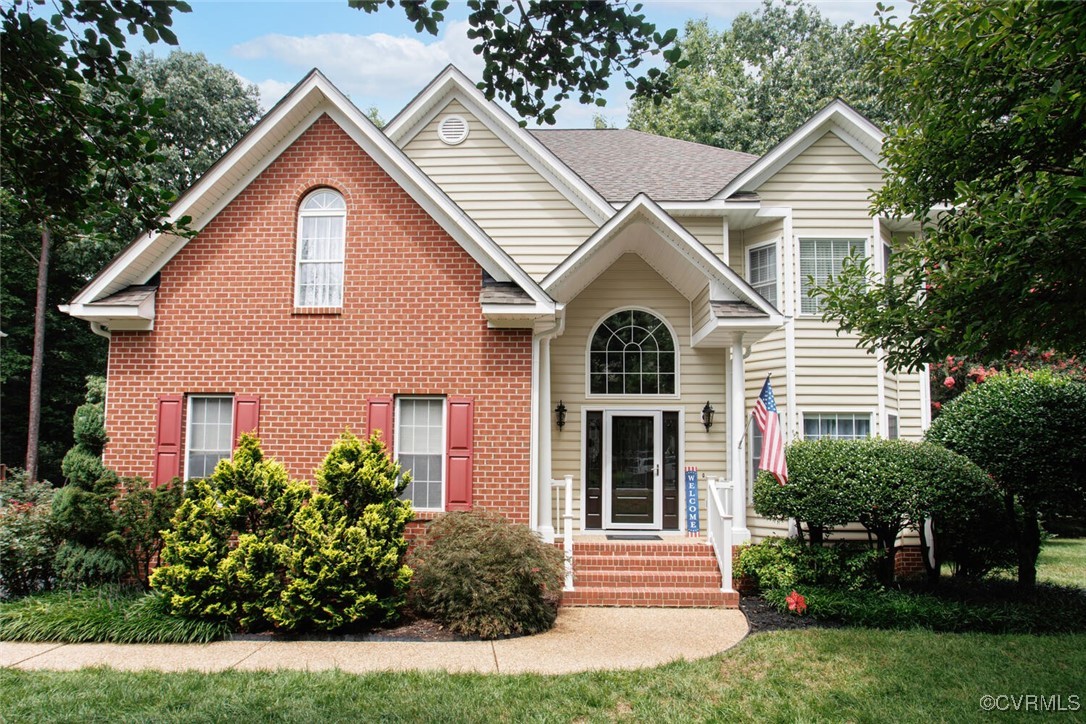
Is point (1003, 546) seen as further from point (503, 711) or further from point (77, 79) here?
point (77, 79)

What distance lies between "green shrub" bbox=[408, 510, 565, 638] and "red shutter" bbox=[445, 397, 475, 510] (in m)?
0.86

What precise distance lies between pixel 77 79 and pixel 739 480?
9.29 meters

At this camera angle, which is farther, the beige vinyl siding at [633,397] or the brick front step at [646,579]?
the beige vinyl siding at [633,397]

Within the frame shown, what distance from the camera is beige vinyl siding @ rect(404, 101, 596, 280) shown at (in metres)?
13.3

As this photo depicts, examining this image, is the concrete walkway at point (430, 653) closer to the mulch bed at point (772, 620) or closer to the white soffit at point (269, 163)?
the mulch bed at point (772, 620)

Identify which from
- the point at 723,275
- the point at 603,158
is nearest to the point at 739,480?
the point at 723,275

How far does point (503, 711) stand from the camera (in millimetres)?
5871

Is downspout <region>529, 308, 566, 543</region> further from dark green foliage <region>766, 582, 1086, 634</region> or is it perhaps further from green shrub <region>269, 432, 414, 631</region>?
dark green foliage <region>766, 582, 1086, 634</region>

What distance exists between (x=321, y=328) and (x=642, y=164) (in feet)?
27.3

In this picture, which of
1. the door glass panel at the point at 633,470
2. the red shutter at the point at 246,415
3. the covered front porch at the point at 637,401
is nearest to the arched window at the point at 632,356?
the covered front porch at the point at 637,401

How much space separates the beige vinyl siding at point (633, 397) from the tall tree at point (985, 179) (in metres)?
4.40

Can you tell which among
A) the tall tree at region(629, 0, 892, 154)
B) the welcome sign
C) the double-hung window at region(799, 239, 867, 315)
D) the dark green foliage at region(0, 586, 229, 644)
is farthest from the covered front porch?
the tall tree at region(629, 0, 892, 154)

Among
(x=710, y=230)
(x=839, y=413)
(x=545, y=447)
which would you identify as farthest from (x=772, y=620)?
(x=710, y=230)

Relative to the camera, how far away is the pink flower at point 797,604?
9.26 metres
